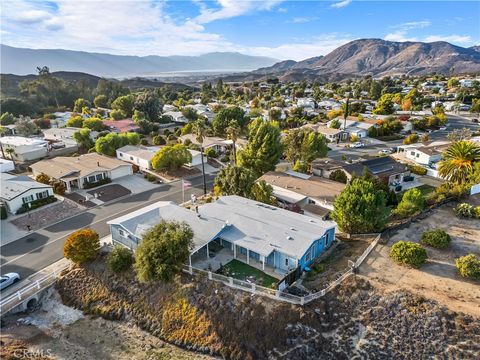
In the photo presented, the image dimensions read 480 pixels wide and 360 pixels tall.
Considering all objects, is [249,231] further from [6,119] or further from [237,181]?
[6,119]

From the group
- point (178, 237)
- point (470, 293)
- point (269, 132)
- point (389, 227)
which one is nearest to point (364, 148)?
point (269, 132)

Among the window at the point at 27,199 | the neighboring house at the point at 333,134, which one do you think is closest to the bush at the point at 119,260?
the window at the point at 27,199

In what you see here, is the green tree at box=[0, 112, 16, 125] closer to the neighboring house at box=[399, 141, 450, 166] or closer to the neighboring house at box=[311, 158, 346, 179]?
the neighboring house at box=[311, 158, 346, 179]

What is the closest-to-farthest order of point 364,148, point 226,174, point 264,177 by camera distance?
point 226,174, point 264,177, point 364,148

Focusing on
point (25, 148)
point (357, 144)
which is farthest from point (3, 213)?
point (357, 144)

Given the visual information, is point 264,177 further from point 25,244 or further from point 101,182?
point 25,244

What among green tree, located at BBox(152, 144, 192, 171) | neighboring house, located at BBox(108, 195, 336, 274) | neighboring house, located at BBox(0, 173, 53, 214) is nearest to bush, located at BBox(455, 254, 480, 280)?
neighboring house, located at BBox(108, 195, 336, 274)
